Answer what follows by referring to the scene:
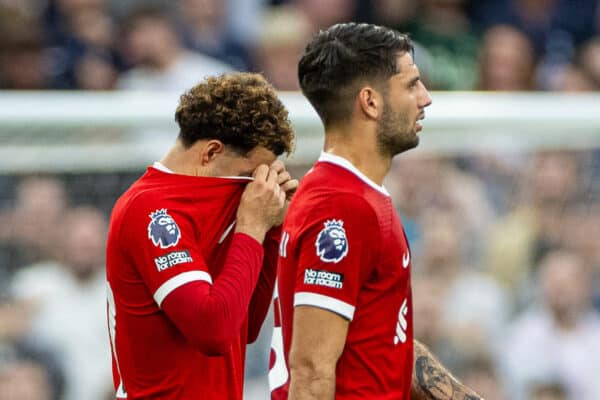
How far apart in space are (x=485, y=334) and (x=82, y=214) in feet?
7.11

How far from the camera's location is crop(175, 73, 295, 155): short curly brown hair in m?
3.47

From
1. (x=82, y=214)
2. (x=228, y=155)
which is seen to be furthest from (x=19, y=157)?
(x=228, y=155)

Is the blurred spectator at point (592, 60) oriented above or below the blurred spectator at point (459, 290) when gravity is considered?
above

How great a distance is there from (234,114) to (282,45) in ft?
12.4

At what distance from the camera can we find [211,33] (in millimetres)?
7504

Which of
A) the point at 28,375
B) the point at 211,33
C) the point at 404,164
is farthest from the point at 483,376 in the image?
the point at 211,33

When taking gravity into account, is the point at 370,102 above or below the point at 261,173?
above

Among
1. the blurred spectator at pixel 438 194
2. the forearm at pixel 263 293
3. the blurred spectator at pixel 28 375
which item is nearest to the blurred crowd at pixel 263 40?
the blurred spectator at pixel 438 194

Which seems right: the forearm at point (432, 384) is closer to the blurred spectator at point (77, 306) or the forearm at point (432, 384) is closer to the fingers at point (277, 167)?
the fingers at point (277, 167)

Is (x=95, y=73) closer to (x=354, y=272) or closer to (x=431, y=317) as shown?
(x=431, y=317)

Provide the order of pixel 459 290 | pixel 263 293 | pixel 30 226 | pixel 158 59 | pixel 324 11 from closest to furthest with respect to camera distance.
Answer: pixel 263 293, pixel 30 226, pixel 459 290, pixel 158 59, pixel 324 11

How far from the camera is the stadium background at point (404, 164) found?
18.6 ft

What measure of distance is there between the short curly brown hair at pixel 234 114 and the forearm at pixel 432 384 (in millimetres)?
790

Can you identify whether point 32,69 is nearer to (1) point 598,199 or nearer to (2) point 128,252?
(1) point 598,199
